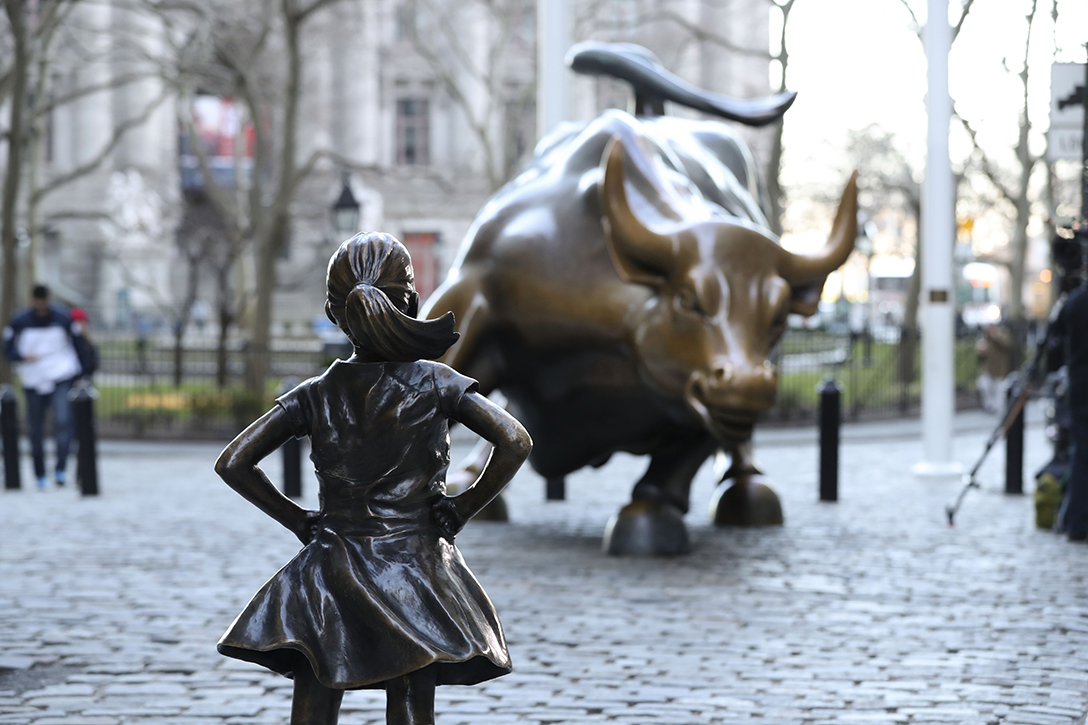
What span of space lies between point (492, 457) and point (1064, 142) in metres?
6.86

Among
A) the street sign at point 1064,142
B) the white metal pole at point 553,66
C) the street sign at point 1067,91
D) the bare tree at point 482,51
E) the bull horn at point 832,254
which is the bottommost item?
the bull horn at point 832,254

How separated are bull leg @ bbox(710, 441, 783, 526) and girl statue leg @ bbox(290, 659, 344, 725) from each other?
22.7 feet

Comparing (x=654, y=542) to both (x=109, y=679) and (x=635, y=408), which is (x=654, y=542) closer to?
(x=635, y=408)

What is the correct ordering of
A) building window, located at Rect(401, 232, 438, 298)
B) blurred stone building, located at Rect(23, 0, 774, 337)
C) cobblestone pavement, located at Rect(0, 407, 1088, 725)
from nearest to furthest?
1. cobblestone pavement, located at Rect(0, 407, 1088, 725)
2. blurred stone building, located at Rect(23, 0, 774, 337)
3. building window, located at Rect(401, 232, 438, 298)

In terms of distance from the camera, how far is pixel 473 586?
349 cm

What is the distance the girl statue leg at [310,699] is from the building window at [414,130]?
159 ft

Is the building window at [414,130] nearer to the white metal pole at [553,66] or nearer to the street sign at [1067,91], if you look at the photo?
the white metal pole at [553,66]

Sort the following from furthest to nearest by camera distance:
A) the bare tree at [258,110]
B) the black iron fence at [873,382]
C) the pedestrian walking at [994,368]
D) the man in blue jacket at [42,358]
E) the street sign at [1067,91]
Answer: the pedestrian walking at [994,368]
the black iron fence at [873,382]
the bare tree at [258,110]
the man in blue jacket at [42,358]
the street sign at [1067,91]

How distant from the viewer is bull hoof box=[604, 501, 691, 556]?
8.70 meters

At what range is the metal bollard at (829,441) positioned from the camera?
38.4 feet

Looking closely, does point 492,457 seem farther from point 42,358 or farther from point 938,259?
point 938,259

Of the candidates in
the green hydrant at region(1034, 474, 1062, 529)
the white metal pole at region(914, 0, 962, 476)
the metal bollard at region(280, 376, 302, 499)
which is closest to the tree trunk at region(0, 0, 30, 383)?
the metal bollard at region(280, 376, 302, 499)

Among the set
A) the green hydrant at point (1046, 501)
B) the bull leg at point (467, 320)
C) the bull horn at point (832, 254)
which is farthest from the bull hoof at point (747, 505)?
the bull horn at point (832, 254)

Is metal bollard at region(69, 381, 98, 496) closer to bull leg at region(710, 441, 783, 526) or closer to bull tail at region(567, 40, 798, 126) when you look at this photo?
bull tail at region(567, 40, 798, 126)
